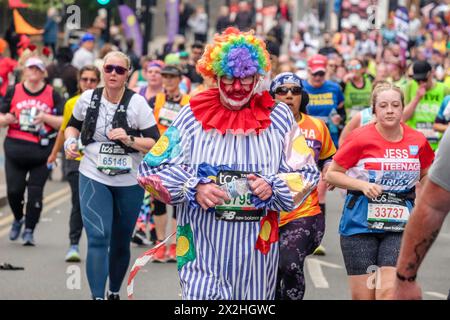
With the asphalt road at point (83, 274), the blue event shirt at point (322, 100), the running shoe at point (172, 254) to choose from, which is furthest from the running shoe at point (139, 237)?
the blue event shirt at point (322, 100)

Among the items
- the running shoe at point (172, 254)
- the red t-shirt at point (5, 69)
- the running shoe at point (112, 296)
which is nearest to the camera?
the running shoe at point (112, 296)

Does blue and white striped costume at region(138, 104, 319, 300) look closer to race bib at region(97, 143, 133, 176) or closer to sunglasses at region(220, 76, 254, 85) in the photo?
sunglasses at region(220, 76, 254, 85)

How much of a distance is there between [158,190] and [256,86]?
77 centimetres

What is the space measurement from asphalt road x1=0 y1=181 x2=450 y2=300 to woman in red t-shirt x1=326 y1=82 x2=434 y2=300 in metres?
2.39

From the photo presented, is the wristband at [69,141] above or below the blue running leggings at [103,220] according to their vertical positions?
above

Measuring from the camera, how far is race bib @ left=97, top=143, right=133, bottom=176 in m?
9.33

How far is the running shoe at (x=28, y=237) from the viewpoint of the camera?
44.4ft

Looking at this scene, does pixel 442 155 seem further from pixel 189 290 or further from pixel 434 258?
pixel 434 258

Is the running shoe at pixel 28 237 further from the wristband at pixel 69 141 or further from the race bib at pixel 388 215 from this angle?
the race bib at pixel 388 215

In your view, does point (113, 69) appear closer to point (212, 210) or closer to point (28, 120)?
point (212, 210)

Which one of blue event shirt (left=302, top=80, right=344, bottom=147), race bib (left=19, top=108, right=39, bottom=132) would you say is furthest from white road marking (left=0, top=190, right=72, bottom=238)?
blue event shirt (left=302, top=80, right=344, bottom=147)

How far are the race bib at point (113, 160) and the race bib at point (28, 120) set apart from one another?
374 centimetres

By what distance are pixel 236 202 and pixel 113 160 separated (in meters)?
2.94

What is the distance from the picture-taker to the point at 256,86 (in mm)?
6844
